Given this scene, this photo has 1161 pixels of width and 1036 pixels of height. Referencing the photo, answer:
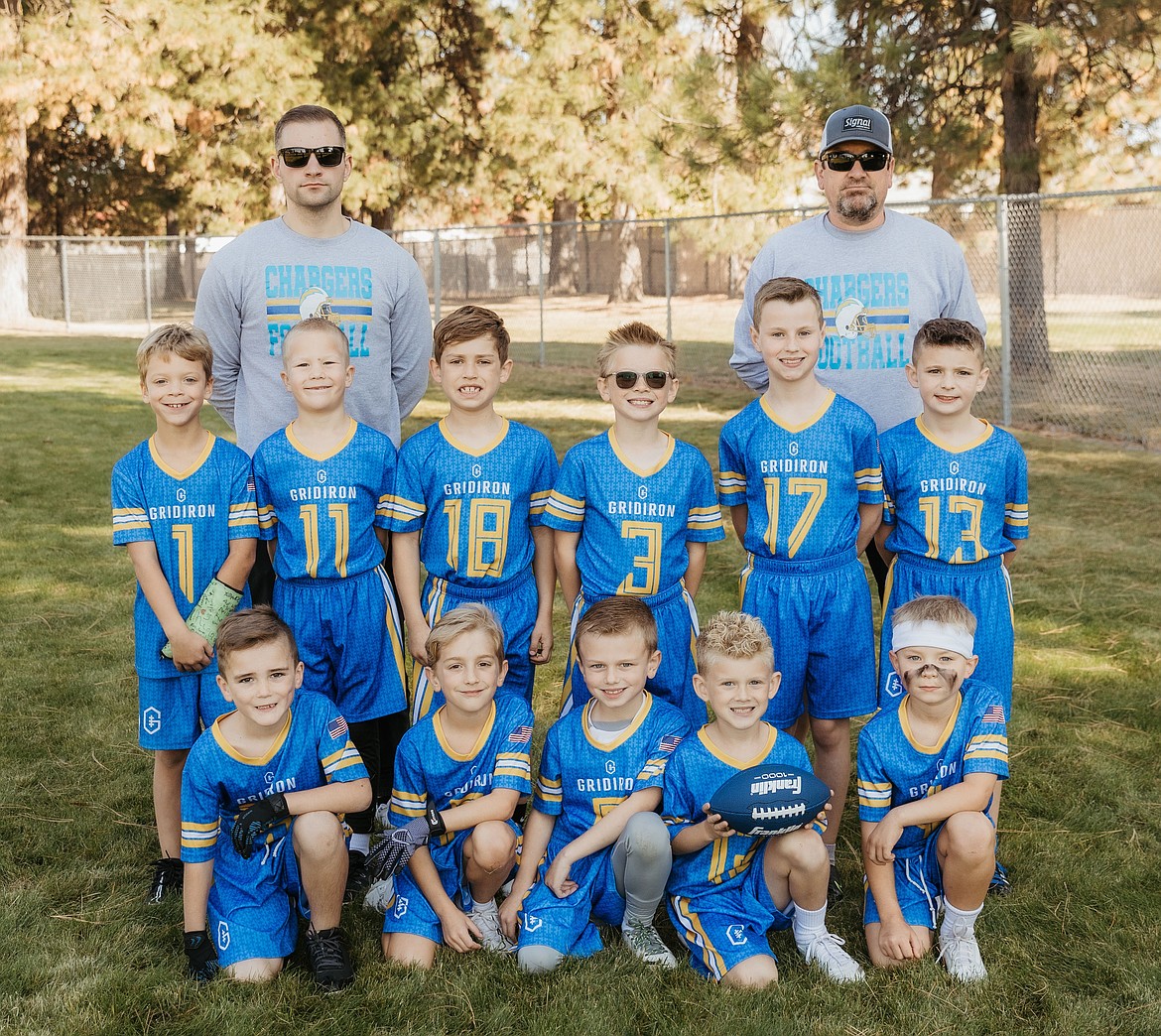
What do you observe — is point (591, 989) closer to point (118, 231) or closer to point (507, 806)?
point (507, 806)

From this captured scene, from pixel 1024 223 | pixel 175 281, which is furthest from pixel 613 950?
pixel 175 281

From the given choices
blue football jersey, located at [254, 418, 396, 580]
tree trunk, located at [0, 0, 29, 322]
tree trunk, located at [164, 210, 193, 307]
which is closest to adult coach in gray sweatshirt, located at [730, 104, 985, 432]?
blue football jersey, located at [254, 418, 396, 580]

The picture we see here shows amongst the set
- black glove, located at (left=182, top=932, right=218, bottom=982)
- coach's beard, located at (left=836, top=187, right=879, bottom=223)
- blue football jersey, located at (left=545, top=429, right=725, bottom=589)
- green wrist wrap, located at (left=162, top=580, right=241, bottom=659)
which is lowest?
black glove, located at (left=182, top=932, right=218, bottom=982)

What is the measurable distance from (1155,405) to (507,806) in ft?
35.9

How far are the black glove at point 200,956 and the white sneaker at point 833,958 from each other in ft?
5.17

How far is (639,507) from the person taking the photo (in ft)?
11.7

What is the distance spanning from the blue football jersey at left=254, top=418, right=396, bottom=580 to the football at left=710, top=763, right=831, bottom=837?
1.33m

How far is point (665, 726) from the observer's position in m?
3.41

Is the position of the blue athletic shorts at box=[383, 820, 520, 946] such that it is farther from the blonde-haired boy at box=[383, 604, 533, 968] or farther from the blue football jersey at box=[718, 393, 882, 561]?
the blue football jersey at box=[718, 393, 882, 561]

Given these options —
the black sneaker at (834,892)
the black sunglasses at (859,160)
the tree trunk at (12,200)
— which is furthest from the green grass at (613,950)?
the tree trunk at (12,200)

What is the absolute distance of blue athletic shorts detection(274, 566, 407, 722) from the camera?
360cm

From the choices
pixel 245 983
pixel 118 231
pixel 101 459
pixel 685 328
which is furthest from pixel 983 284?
pixel 118 231

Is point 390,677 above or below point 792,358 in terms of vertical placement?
below

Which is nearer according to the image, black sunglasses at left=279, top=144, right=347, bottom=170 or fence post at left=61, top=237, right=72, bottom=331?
black sunglasses at left=279, top=144, right=347, bottom=170
